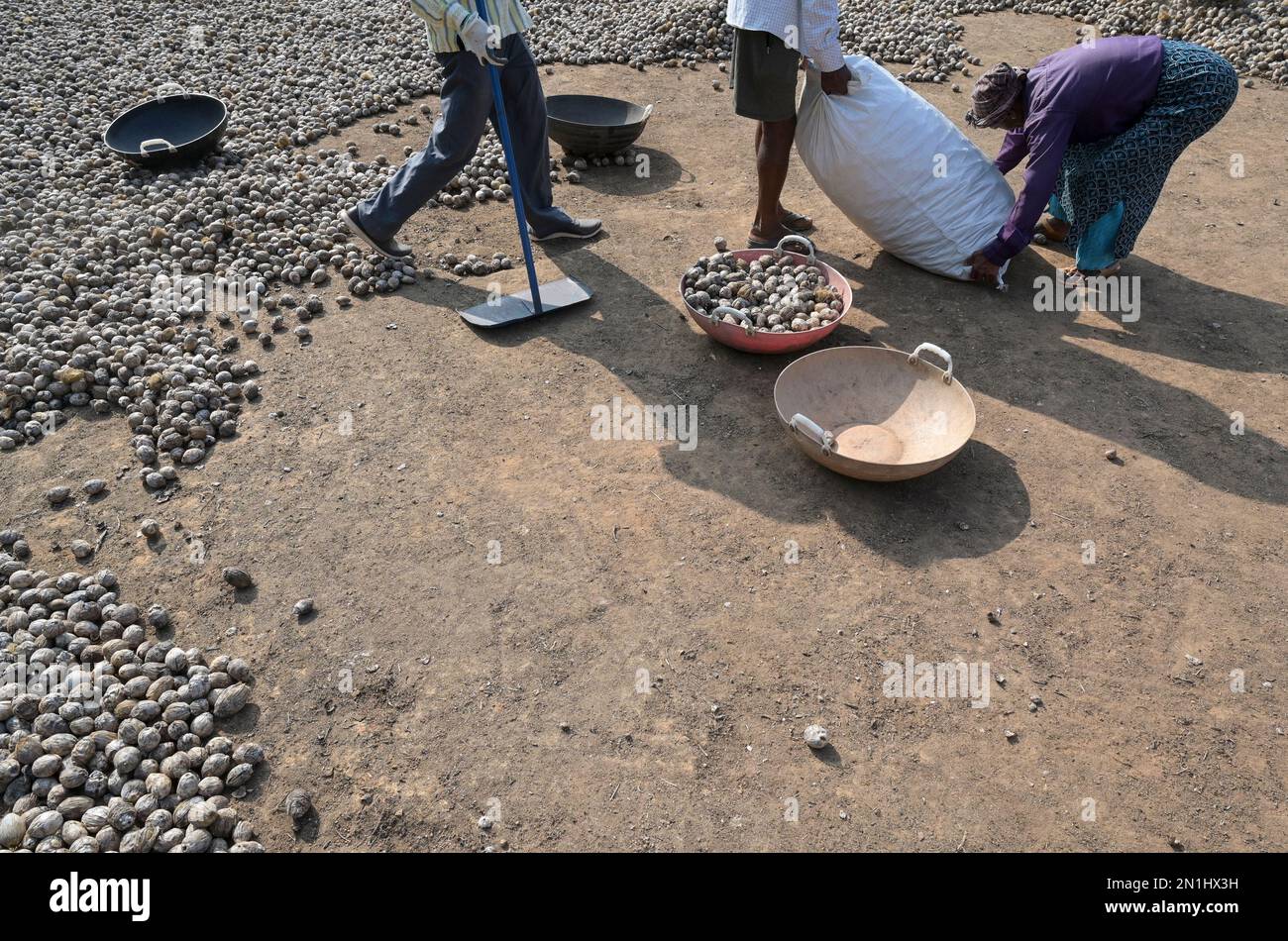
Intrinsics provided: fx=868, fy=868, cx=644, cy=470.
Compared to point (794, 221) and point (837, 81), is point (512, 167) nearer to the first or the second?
point (837, 81)

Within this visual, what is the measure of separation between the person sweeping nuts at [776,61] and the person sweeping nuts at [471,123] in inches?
36.3

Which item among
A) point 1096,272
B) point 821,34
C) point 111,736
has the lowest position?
point 111,736

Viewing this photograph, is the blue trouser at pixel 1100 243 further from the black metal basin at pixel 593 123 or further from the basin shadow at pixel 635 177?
the black metal basin at pixel 593 123

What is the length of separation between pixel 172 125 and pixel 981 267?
4.71 metres

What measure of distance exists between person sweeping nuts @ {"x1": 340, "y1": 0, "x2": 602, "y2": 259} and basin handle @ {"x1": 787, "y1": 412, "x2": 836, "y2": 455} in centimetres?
165

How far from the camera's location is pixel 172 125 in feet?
17.2

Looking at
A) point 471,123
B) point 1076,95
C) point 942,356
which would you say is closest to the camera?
point 942,356

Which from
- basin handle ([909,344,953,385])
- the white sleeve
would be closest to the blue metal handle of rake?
the white sleeve

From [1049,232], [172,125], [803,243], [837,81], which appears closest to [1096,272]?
[1049,232]

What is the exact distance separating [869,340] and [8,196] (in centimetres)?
462

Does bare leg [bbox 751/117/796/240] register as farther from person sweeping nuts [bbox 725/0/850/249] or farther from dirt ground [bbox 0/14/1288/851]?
dirt ground [bbox 0/14/1288/851]

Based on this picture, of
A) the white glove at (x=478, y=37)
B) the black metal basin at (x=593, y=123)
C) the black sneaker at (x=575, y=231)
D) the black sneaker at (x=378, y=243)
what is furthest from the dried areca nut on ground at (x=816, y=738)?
the black metal basin at (x=593, y=123)

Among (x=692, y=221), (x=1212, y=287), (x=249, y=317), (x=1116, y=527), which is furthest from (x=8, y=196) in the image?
(x=1212, y=287)
